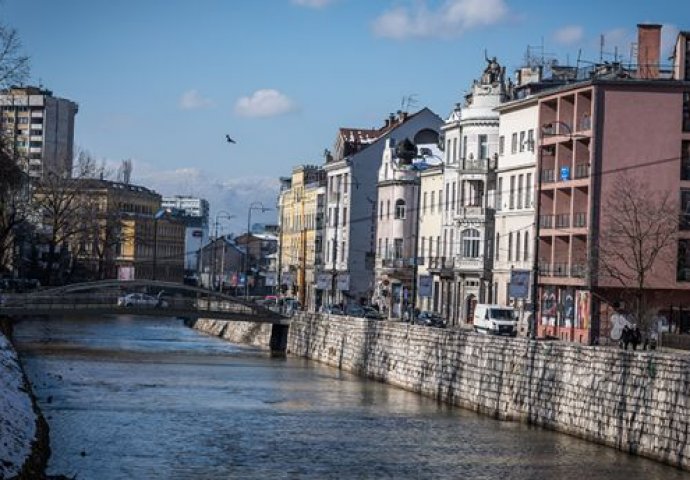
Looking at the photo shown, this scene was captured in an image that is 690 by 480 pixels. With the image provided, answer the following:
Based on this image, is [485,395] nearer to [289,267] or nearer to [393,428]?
[393,428]

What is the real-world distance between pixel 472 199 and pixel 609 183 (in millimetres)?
20361

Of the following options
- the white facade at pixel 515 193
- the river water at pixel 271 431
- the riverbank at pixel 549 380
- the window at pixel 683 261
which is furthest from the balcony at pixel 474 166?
the river water at pixel 271 431

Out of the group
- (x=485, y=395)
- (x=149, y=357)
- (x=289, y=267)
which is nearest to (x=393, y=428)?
(x=485, y=395)

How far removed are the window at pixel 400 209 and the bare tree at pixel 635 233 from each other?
134 ft

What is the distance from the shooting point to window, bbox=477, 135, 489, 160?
10390cm

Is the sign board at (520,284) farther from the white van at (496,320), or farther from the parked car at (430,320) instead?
the parked car at (430,320)

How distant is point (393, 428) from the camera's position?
50.4 metres

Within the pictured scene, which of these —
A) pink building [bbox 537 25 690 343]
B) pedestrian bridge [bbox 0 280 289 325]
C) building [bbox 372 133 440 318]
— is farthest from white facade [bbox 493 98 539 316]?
building [bbox 372 133 440 318]

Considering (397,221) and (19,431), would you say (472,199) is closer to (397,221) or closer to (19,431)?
(397,221)

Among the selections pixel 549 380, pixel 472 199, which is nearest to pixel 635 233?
pixel 472 199

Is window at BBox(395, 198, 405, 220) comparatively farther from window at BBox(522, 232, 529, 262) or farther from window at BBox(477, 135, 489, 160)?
window at BBox(522, 232, 529, 262)

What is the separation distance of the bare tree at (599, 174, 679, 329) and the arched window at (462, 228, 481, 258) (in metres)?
18.9

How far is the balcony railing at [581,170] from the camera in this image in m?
86.5

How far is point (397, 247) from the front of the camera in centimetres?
12394
